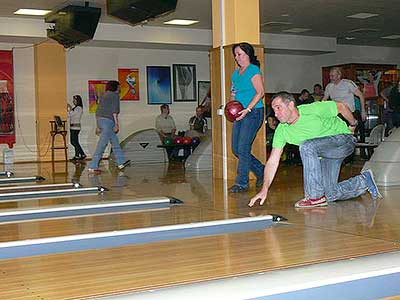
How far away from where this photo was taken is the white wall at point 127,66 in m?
14.3

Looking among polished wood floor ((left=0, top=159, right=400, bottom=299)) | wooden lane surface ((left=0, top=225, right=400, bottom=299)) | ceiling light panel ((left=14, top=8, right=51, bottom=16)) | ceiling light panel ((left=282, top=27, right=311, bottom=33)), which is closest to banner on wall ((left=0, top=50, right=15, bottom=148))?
ceiling light panel ((left=14, top=8, right=51, bottom=16))

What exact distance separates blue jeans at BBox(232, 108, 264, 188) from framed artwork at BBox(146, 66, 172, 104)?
29.8 ft

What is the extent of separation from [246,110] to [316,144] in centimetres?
115

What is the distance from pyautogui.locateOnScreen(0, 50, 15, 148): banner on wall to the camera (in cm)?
1349

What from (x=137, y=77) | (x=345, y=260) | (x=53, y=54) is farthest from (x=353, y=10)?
(x=345, y=260)

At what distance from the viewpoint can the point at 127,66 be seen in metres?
14.8

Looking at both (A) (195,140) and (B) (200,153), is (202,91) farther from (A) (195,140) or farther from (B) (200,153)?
(B) (200,153)

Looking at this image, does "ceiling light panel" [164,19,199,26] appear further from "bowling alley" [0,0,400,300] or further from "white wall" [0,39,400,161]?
"white wall" [0,39,400,161]

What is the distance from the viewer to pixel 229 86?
24.9ft

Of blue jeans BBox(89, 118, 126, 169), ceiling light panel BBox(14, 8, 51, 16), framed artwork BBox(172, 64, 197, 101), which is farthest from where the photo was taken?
framed artwork BBox(172, 64, 197, 101)

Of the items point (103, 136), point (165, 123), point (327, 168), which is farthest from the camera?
point (165, 123)

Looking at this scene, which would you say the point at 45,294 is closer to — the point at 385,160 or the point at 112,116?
the point at 385,160

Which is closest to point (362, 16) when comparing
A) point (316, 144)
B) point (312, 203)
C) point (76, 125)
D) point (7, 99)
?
point (76, 125)

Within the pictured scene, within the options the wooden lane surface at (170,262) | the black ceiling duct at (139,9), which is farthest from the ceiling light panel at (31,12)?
the wooden lane surface at (170,262)
